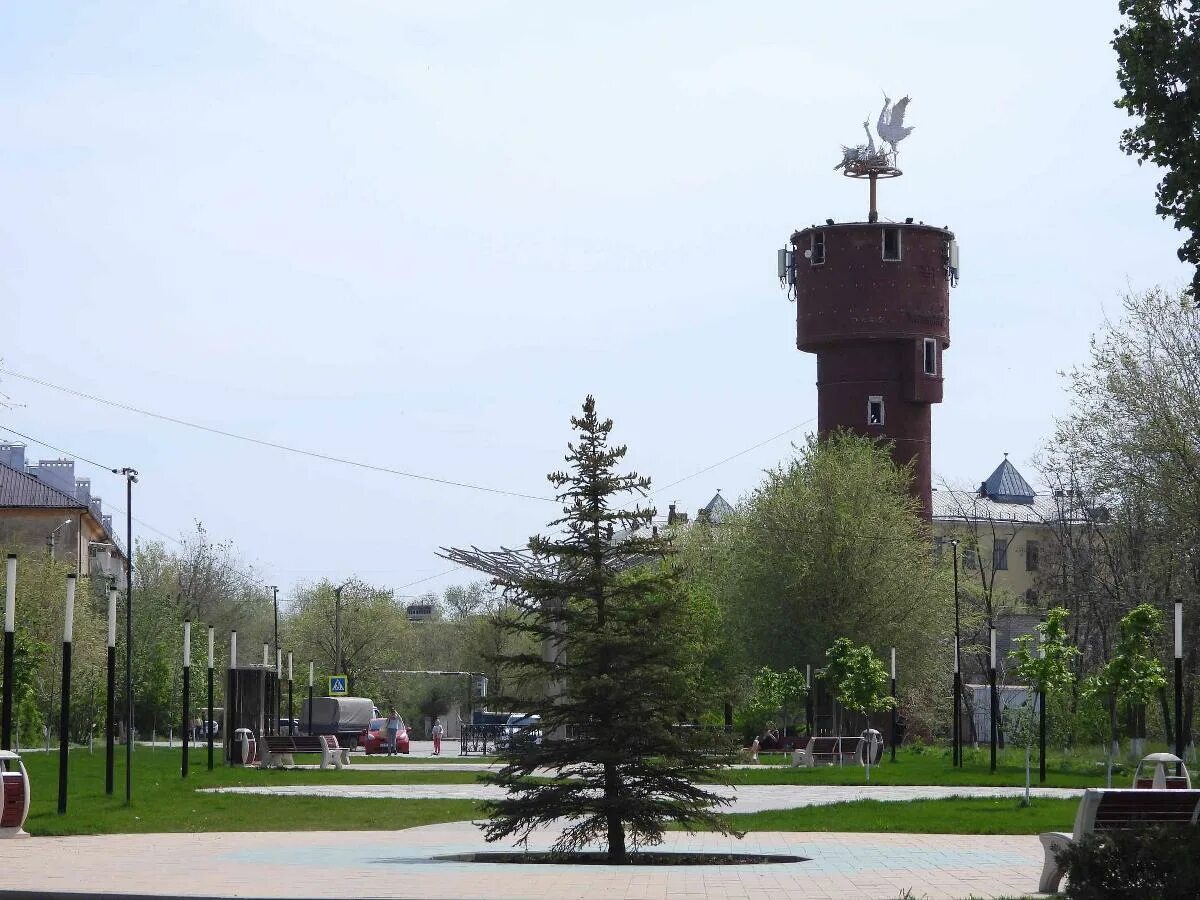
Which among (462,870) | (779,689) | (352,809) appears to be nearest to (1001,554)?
(779,689)

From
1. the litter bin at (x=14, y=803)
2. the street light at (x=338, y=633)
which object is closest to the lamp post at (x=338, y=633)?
the street light at (x=338, y=633)

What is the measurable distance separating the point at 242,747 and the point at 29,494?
A: 48244 mm

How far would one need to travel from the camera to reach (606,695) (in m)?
17.6

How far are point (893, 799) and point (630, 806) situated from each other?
474 inches

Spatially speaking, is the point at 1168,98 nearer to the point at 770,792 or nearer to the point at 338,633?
the point at 770,792

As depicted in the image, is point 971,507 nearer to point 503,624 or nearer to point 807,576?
point 807,576

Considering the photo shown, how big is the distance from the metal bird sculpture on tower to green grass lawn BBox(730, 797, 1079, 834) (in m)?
48.5

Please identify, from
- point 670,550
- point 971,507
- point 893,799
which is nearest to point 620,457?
point 670,550

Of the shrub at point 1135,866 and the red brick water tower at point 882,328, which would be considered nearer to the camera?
the shrub at point 1135,866

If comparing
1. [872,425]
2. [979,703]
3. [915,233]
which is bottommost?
[979,703]

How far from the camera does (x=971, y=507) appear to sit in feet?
362

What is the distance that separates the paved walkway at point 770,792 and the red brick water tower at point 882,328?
35614mm

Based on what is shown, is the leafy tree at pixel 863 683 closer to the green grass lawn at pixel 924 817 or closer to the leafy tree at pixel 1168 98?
the green grass lawn at pixel 924 817

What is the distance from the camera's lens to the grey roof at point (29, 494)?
84.8m
